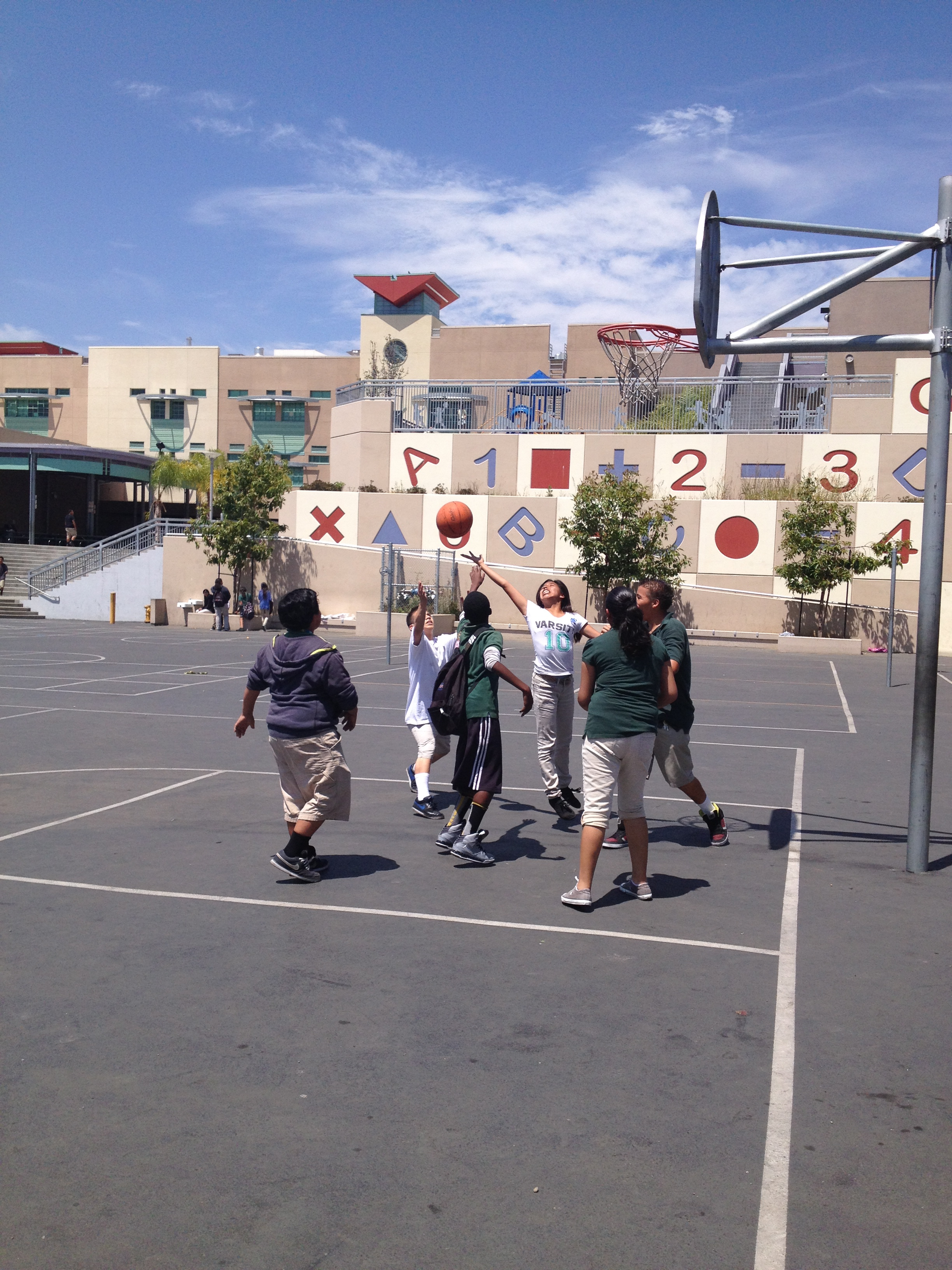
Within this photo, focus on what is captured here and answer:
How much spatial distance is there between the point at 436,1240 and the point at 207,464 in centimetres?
5393

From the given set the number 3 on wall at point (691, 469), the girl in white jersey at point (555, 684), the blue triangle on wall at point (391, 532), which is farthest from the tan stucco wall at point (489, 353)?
the girl in white jersey at point (555, 684)

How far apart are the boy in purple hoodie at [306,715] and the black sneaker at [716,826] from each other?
285 cm

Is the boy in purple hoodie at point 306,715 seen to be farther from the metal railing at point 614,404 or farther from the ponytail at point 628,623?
the metal railing at point 614,404

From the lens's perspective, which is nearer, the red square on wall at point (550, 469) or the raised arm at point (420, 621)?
the raised arm at point (420, 621)

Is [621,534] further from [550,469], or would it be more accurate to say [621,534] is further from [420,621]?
[420,621]

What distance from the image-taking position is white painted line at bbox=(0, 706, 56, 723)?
1402 cm

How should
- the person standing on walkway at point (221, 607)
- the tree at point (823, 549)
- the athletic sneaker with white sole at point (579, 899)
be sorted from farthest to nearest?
the person standing on walkway at point (221, 607) < the tree at point (823, 549) < the athletic sneaker with white sole at point (579, 899)

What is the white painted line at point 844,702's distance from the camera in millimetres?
15570

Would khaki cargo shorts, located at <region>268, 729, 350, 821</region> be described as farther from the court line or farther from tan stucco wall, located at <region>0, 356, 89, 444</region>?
tan stucco wall, located at <region>0, 356, 89, 444</region>

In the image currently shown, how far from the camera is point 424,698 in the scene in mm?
9398

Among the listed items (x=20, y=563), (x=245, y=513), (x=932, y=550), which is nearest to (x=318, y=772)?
(x=932, y=550)

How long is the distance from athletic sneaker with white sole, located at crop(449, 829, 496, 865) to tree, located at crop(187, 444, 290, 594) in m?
32.0

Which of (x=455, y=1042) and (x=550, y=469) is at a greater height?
(x=550, y=469)

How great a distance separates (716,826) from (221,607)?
29.6 m
